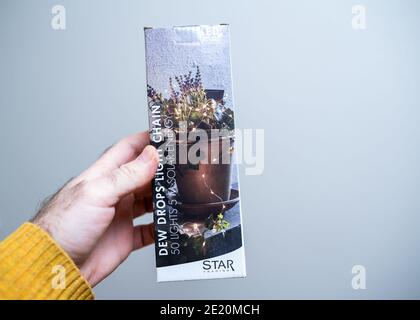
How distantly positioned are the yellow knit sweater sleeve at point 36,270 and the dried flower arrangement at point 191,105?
27cm

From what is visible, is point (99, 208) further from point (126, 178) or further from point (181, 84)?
point (181, 84)

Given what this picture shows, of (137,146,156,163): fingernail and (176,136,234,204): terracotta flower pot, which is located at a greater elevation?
(137,146,156,163): fingernail

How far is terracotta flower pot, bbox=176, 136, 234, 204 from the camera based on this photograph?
80 cm

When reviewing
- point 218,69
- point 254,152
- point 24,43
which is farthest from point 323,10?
point 24,43

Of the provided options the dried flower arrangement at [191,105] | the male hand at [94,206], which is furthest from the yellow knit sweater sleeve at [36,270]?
the dried flower arrangement at [191,105]

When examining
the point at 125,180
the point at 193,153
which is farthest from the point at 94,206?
the point at 193,153

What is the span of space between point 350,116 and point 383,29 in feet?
0.90

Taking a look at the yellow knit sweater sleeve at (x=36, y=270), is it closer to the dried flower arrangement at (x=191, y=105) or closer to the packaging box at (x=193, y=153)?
the packaging box at (x=193, y=153)

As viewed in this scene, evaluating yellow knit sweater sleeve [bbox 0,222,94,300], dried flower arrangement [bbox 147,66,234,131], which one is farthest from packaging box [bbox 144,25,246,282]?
Result: yellow knit sweater sleeve [bbox 0,222,94,300]

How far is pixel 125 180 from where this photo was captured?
2.60 ft

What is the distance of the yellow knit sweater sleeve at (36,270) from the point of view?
26.1 inches

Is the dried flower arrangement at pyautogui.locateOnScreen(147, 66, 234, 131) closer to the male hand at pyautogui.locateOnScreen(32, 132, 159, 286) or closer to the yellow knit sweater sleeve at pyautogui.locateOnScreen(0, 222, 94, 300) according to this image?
the male hand at pyautogui.locateOnScreen(32, 132, 159, 286)

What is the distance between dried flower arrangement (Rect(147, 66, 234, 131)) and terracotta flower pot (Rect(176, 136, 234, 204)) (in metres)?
0.03

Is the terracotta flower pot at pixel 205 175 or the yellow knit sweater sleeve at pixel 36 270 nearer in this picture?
the yellow knit sweater sleeve at pixel 36 270
